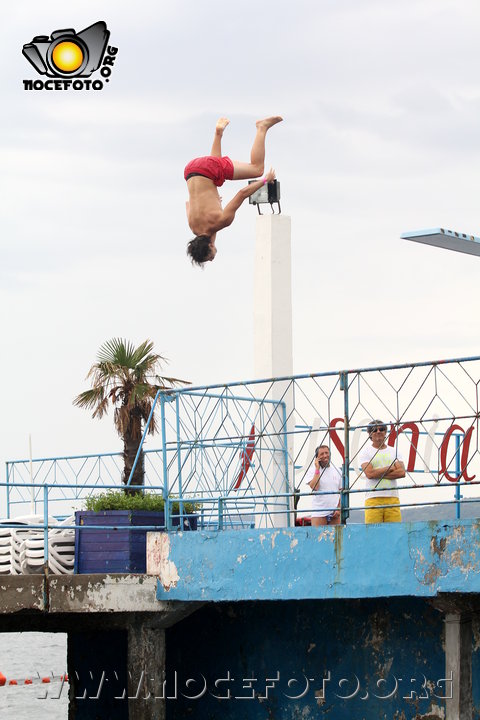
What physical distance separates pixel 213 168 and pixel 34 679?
4948cm

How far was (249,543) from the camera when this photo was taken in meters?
12.9

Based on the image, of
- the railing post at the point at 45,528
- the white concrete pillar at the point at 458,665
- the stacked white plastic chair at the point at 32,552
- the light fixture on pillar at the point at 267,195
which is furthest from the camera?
the light fixture on pillar at the point at 267,195

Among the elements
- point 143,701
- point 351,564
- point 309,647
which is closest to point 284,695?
point 309,647

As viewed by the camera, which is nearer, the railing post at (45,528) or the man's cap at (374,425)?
the man's cap at (374,425)

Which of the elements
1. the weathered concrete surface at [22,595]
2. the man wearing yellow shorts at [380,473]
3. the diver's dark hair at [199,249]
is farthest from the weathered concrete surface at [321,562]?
the diver's dark hair at [199,249]

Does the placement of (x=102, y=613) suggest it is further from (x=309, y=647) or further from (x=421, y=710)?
(x=421, y=710)

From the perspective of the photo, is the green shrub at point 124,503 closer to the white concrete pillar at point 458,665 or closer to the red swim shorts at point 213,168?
the white concrete pillar at point 458,665

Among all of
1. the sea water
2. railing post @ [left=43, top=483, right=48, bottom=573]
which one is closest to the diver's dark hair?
railing post @ [left=43, top=483, right=48, bottom=573]

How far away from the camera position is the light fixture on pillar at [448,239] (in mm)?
12875

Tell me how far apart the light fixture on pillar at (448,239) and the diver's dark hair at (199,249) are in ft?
11.7

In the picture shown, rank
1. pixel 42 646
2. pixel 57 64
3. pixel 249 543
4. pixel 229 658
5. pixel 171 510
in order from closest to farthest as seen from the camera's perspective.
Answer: pixel 249 543, pixel 171 510, pixel 229 658, pixel 57 64, pixel 42 646

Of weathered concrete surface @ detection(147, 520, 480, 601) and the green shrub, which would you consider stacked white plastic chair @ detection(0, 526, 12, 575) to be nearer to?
the green shrub

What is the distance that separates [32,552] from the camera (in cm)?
1375

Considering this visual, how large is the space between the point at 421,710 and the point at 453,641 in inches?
52.0
